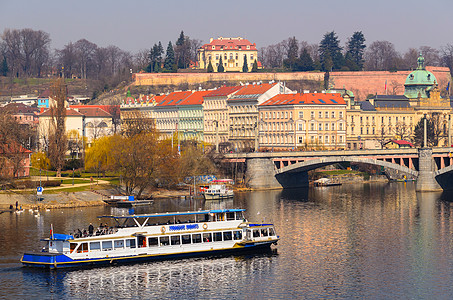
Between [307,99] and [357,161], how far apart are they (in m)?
41.2

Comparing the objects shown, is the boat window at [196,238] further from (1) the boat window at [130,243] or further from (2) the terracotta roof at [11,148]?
(2) the terracotta roof at [11,148]

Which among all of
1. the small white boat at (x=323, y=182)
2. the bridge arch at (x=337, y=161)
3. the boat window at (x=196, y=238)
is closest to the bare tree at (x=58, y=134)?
the bridge arch at (x=337, y=161)

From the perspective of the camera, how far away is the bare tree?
12838 centimetres

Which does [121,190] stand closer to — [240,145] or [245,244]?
[245,244]

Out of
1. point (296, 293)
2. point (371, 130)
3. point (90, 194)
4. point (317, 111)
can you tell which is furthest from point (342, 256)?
point (371, 130)

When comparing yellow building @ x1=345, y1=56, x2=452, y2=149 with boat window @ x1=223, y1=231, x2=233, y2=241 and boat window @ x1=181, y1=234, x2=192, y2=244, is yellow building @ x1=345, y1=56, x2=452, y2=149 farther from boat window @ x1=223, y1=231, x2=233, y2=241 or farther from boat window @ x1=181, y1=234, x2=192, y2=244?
boat window @ x1=181, y1=234, x2=192, y2=244

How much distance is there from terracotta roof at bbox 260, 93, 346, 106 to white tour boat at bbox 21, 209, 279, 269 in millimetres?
92499

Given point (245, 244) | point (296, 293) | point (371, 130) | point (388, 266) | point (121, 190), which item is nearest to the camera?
point (296, 293)

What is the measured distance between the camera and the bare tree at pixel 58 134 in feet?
421

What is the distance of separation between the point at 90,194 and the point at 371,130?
87.9 metres

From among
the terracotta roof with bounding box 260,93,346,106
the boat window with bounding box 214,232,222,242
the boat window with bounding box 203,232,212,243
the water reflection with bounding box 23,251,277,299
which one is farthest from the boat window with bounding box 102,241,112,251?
the terracotta roof with bounding box 260,93,346,106

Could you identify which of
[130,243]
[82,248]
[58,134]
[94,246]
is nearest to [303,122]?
[58,134]

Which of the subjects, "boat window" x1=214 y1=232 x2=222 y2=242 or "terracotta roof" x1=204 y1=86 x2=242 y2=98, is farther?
"terracotta roof" x1=204 y1=86 x2=242 y2=98

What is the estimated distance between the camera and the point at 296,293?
64.7 metres
